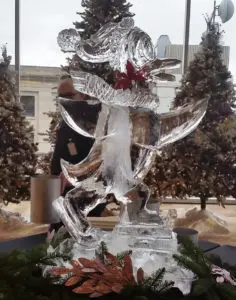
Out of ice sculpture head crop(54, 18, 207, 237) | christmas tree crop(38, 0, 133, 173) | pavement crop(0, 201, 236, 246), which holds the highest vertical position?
christmas tree crop(38, 0, 133, 173)

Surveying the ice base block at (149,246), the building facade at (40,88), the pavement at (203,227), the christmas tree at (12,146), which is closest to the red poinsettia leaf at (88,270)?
the ice base block at (149,246)

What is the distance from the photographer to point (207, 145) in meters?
4.21

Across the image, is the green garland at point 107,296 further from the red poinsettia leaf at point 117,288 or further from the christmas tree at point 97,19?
the christmas tree at point 97,19

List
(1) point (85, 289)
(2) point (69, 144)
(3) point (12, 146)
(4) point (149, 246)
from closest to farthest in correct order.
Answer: (1) point (85, 289)
(4) point (149, 246)
(2) point (69, 144)
(3) point (12, 146)

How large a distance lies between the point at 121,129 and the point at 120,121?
21mm

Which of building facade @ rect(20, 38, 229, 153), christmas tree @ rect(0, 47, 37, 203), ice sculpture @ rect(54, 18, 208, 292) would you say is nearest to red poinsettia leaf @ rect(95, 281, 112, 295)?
ice sculpture @ rect(54, 18, 208, 292)

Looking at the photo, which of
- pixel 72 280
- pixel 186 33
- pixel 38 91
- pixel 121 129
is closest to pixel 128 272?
pixel 72 280

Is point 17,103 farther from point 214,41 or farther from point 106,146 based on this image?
point 106,146

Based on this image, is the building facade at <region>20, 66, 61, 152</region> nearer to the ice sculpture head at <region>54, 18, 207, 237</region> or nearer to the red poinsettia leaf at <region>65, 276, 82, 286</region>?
the ice sculpture head at <region>54, 18, 207, 237</region>

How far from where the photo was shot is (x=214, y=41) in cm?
441

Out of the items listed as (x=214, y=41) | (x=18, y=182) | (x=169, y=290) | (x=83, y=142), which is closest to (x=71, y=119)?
(x=169, y=290)

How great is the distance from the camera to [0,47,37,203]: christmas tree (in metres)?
4.09

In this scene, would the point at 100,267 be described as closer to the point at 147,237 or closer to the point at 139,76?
the point at 147,237

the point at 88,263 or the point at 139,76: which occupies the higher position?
the point at 139,76
